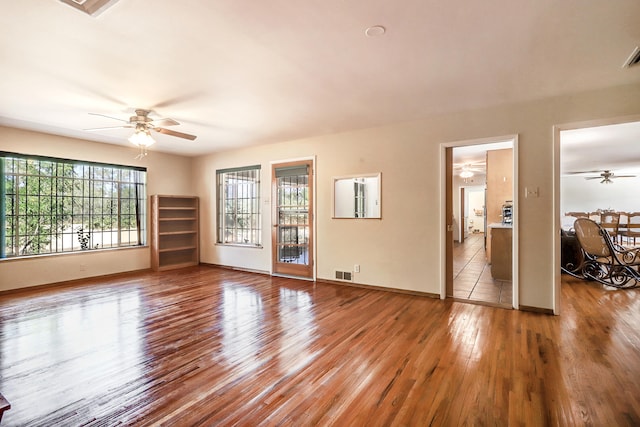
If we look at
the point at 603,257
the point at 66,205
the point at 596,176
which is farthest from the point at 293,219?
the point at 596,176

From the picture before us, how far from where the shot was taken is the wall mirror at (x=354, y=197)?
5.18 metres

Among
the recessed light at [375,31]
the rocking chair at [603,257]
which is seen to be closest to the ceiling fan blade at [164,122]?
the recessed light at [375,31]

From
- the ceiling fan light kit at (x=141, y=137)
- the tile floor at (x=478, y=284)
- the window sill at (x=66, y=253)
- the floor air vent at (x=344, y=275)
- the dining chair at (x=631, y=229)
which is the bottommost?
the tile floor at (x=478, y=284)

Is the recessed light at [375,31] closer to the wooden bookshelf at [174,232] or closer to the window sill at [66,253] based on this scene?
the wooden bookshelf at [174,232]

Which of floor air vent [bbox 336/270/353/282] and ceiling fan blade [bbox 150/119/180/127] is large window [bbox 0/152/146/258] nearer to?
ceiling fan blade [bbox 150/119/180/127]

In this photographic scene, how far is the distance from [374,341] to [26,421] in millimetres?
2533

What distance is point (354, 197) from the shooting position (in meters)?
5.41

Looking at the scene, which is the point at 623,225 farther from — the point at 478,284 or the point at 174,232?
the point at 174,232

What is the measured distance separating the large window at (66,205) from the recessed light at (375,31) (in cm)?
592

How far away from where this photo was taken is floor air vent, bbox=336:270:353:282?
198 inches

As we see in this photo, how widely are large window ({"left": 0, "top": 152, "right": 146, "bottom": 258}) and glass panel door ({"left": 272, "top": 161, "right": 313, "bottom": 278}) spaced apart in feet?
10.1

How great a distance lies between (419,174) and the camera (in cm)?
443

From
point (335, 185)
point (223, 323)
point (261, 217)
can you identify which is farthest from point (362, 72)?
point (261, 217)

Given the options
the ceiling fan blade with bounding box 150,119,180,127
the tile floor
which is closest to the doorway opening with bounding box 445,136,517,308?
the tile floor
